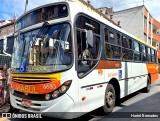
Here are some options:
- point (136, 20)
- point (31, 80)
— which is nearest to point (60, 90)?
point (31, 80)

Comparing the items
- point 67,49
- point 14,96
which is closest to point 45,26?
point 67,49

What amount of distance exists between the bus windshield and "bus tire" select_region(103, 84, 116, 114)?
6.97ft

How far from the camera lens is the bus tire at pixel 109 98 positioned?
617cm

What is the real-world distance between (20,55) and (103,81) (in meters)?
2.35

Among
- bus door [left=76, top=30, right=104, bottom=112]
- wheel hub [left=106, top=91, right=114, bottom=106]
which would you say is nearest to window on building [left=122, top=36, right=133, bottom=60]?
wheel hub [left=106, top=91, right=114, bottom=106]

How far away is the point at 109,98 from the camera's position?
20.9 ft

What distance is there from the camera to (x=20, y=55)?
5434 millimetres

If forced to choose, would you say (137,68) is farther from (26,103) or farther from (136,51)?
(26,103)

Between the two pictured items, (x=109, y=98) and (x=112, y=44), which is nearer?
(x=109, y=98)

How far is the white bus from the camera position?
4543 mm

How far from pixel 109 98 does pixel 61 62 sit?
243cm

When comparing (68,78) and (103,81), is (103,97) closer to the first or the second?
(103,81)

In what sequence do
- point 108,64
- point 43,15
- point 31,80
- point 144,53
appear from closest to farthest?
1. point 31,80
2. point 43,15
3. point 108,64
4. point 144,53

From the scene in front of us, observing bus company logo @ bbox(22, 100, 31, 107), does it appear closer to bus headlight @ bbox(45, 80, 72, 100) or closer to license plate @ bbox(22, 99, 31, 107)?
license plate @ bbox(22, 99, 31, 107)
